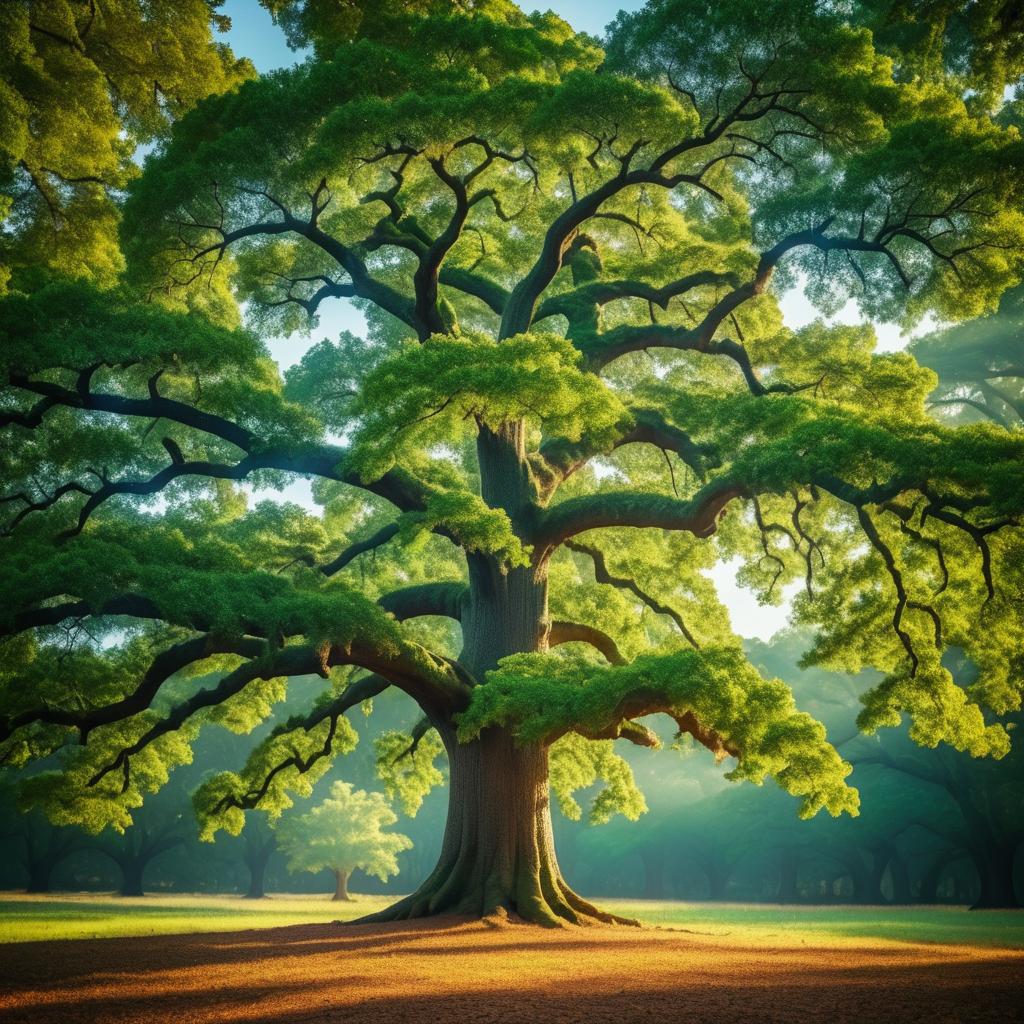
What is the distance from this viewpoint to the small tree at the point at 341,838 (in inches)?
1142

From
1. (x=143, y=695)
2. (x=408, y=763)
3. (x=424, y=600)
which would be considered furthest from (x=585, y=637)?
(x=143, y=695)

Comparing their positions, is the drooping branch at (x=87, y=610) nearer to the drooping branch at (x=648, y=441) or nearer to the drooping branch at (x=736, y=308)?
the drooping branch at (x=648, y=441)

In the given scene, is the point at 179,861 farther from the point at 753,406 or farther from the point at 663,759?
the point at 753,406

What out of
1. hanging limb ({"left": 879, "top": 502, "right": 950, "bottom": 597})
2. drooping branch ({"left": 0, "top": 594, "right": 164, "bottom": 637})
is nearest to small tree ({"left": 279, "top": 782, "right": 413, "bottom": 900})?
drooping branch ({"left": 0, "top": 594, "right": 164, "bottom": 637})

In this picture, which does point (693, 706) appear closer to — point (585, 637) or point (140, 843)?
point (585, 637)

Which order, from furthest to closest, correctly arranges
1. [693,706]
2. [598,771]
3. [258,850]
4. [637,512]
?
[258,850]
[598,771]
[637,512]
[693,706]

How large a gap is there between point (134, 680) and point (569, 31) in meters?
10.5

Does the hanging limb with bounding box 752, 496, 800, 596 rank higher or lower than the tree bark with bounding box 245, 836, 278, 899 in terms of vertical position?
higher

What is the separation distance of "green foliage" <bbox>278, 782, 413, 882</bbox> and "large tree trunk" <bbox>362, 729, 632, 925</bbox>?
65.8 ft

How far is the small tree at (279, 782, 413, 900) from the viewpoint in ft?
95.1

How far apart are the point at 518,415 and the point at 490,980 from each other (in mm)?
4793

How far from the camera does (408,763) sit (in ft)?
49.2

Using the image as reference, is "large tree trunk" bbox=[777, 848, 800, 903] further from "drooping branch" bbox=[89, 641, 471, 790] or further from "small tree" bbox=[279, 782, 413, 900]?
"drooping branch" bbox=[89, 641, 471, 790]

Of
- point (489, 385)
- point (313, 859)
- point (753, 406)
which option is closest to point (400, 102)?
point (489, 385)
